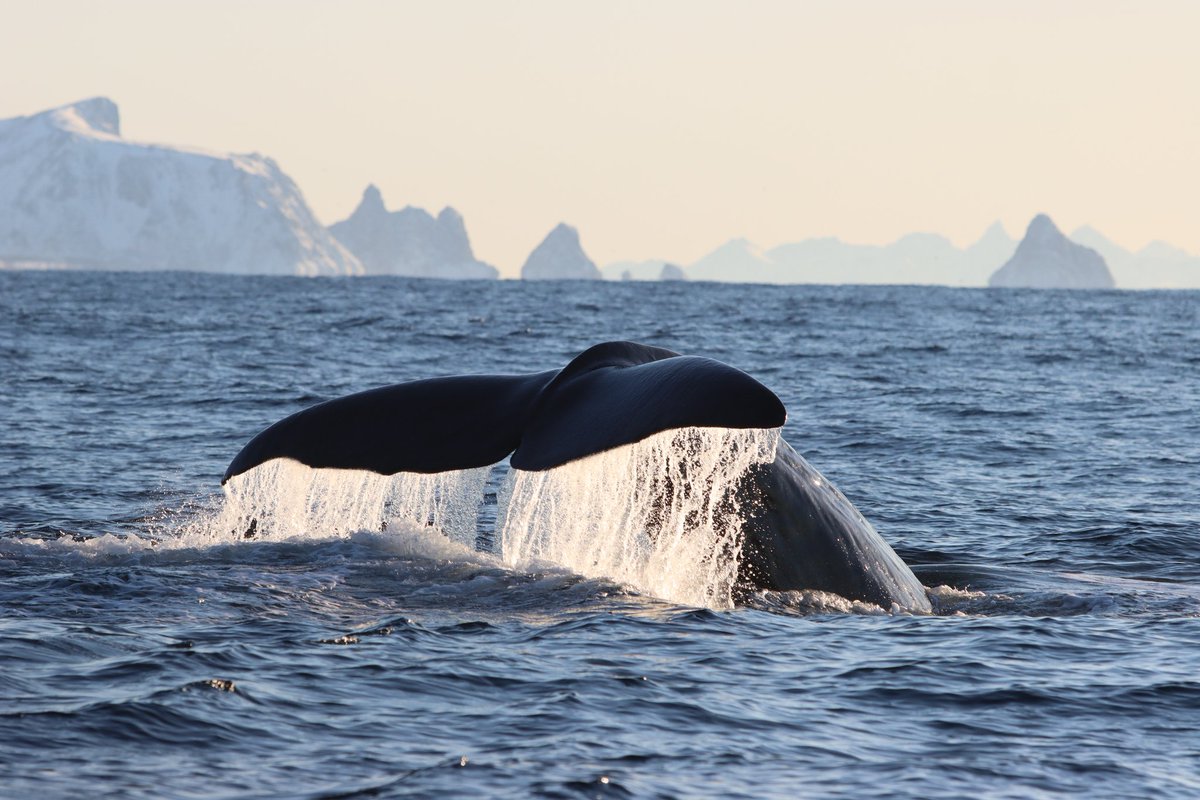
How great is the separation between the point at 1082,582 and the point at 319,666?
4950 millimetres

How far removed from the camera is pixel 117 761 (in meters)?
5.22

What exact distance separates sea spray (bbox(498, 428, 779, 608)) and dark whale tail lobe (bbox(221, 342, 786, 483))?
8.4 inches

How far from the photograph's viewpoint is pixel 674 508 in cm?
689

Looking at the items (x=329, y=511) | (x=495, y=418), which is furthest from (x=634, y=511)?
(x=329, y=511)

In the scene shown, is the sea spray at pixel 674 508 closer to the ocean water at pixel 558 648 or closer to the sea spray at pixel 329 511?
the ocean water at pixel 558 648

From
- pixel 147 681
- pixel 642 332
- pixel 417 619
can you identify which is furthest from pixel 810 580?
pixel 642 332

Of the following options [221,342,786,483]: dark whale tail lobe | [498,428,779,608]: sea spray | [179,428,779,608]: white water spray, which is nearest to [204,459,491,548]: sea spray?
[179,428,779,608]: white water spray

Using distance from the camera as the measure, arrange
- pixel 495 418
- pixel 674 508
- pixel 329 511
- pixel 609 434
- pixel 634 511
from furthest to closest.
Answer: pixel 329 511, pixel 634 511, pixel 674 508, pixel 495 418, pixel 609 434

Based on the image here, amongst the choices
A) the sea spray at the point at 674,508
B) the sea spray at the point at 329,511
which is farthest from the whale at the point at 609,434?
the sea spray at the point at 329,511

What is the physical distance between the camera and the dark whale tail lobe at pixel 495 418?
233 inches

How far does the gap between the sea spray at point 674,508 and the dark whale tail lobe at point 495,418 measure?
21 centimetres

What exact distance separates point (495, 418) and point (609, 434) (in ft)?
2.60

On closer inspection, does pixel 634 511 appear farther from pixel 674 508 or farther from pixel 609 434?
pixel 609 434

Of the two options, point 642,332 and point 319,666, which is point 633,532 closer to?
point 319,666
